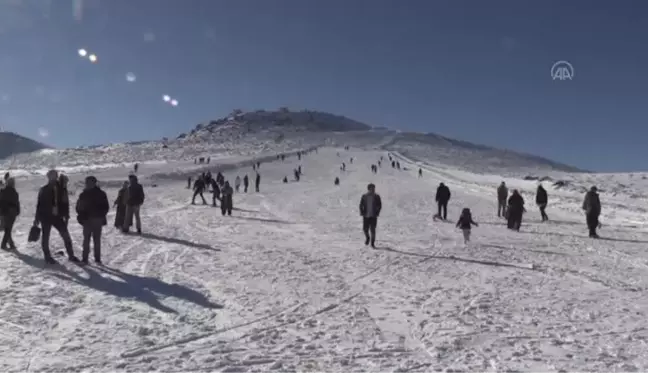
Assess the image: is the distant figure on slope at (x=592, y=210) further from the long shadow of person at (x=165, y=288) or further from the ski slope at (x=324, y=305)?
the long shadow of person at (x=165, y=288)

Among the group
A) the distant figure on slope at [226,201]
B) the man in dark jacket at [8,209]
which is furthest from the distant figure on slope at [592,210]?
the man in dark jacket at [8,209]

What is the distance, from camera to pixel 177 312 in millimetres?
7406

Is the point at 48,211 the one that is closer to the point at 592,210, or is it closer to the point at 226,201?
the point at 226,201

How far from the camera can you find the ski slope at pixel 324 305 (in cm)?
581

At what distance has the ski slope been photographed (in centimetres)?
581

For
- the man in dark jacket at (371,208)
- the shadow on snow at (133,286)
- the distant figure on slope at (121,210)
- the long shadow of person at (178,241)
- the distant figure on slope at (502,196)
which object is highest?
Answer: the distant figure on slope at (502,196)

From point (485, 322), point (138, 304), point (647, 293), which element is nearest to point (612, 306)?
point (647, 293)

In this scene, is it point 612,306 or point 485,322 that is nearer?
point 485,322

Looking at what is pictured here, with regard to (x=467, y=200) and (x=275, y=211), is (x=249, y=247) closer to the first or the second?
(x=275, y=211)

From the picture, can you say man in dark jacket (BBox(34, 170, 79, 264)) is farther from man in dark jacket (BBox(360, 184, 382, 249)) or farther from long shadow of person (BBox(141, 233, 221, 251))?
man in dark jacket (BBox(360, 184, 382, 249))

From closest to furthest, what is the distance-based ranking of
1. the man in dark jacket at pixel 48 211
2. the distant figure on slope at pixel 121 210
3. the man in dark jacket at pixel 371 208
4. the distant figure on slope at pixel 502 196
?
the man in dark jacket at pixel 48 211 → the man in dark jacket at pixel 371 208 → the distant figure on slope at pixel 121 210 → the distant figure on slope at pixel 502 196

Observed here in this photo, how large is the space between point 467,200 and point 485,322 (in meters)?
26.2

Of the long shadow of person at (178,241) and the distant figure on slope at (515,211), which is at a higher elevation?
the distant figure on slope at (515,211)

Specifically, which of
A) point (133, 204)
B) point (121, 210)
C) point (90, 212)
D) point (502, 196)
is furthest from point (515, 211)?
point (90, 212)
